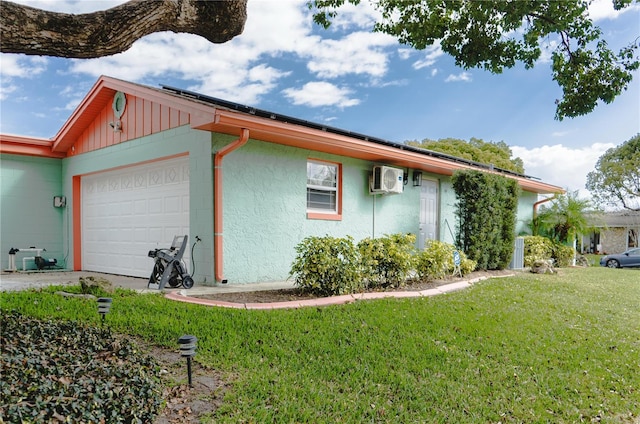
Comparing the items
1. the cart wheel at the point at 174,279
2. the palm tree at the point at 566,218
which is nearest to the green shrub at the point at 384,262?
the cart wheel at the point at 174,279

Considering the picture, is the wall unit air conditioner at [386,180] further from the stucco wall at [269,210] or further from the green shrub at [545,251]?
the green shrub at [545,251]

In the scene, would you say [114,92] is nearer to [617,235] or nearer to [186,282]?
[186,282]

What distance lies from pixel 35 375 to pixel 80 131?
382 inches

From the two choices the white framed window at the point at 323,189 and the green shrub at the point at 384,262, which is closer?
the green shrub at the point at 384,262

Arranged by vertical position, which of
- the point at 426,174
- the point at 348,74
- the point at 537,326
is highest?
the point at 348,74

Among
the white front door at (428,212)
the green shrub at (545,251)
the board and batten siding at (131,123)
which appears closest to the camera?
the board and batten siding at (131,123)

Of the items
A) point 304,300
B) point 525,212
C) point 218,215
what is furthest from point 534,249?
point 218,215

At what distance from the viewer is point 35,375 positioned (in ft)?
9.41

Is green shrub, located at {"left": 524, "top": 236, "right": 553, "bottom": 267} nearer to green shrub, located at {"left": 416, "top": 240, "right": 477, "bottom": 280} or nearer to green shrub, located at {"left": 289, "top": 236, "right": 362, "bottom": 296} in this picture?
green shrub, located at {"left": 416, "top": 240, "right": 477, "bottom": 280}

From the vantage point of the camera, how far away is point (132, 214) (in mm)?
9594

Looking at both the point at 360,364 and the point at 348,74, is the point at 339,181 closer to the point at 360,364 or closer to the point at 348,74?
the point at 348,74

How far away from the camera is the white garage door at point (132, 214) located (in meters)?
8.41

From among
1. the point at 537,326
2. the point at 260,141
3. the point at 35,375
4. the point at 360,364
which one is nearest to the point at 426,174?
the point at 260,141

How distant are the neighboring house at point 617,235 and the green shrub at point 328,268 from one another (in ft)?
87.9
